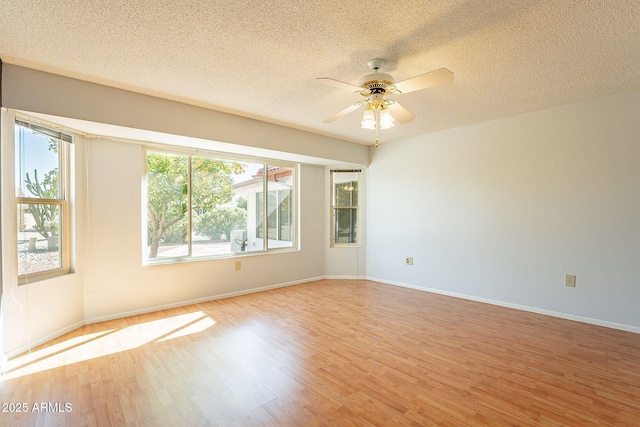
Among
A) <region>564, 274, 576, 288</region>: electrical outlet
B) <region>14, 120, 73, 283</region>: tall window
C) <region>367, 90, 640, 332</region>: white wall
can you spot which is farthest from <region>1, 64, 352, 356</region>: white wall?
<region>564, 274, 576, 288</region>: electrical outlet

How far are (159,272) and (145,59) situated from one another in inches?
104

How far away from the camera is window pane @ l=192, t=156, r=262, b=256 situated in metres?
4.30

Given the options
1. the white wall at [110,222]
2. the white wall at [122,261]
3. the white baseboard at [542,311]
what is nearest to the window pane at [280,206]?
the white wall at [110,222]

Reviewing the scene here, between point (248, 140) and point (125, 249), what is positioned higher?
point (248, 140)

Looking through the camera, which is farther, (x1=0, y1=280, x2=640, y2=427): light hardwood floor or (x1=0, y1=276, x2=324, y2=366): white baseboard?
(x1=0, y1=276, x2=324, y2=366): white baseboard

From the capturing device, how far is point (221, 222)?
180 inches

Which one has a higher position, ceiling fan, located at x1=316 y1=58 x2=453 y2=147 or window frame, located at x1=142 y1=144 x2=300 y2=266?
ceiling fan, located at x1=316 y1=58 x2=453 y2=147

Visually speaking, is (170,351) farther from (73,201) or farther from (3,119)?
(3,119)

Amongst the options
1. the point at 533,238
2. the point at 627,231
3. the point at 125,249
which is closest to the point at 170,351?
the point at 125,249

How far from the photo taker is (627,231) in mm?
3217

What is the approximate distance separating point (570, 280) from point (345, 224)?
11.4 feet

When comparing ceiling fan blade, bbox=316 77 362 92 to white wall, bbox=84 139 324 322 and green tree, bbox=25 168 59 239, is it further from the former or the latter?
green tree, bbox=25 168 59 239

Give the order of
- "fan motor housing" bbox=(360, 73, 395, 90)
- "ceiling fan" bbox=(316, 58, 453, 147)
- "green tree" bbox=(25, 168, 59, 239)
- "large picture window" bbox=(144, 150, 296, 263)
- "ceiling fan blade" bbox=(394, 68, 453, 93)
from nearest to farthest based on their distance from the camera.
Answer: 1. "ceiling fan blade" bbox=(394, 68, 453, 93)
2. "ceiling fan" bbox=(316, 58, 453, 147)
3. "fan motor housing" bbox=(360, 73, 395, 90)
4. "green tree" bbox=(25, 168, 59, 239)
5. "large picture window" bbox=(144, 150, 296, 263)

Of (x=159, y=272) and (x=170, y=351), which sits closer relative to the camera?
(x=170, y=351)
